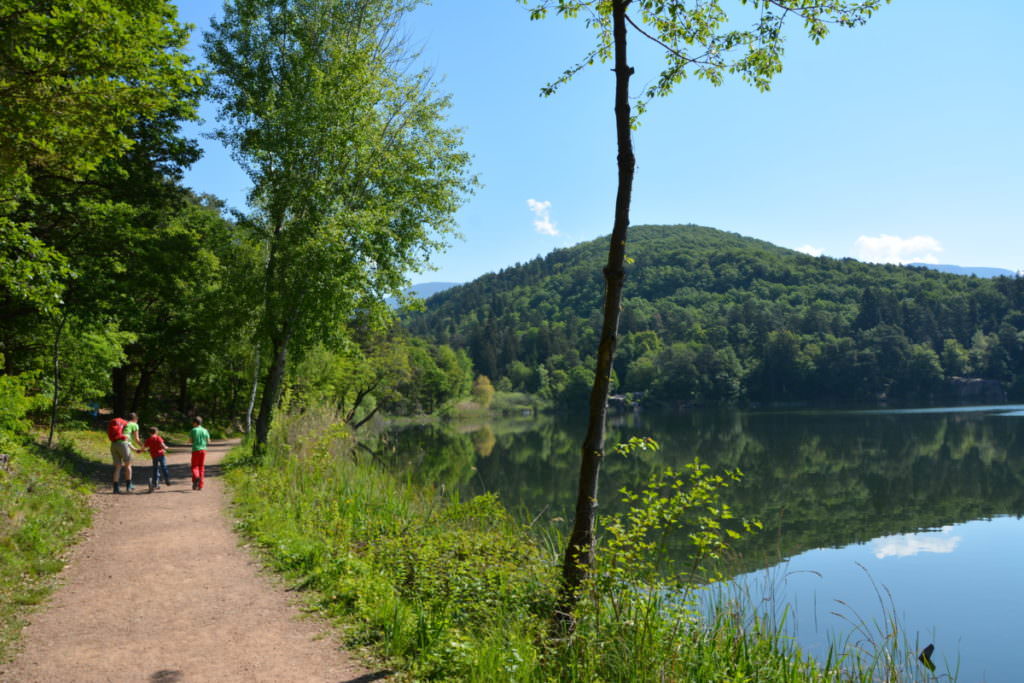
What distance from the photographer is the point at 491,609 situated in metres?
5.90

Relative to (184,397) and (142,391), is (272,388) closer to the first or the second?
(142,391)

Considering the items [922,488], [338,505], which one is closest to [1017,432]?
[922,488]

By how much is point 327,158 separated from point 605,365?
12926mm

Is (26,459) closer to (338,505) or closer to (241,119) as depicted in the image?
(338,505)

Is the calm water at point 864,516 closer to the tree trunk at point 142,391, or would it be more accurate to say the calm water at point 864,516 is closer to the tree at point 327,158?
the tree at point 327,158

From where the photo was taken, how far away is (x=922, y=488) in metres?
25.1

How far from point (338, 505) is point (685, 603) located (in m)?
6.85

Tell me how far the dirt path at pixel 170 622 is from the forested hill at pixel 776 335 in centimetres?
9686

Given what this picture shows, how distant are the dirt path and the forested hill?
96.9 metres

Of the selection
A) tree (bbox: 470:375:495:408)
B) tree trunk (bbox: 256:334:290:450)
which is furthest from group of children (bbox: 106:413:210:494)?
tree (bbox: 470:375:495:408)

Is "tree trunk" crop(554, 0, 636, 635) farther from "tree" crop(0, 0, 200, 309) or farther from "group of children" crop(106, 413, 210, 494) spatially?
"group of children" crop(106, 413, 210, 494)

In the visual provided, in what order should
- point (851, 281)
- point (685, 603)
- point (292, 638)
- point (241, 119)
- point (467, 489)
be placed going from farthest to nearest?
point (851, 281)
point (467, 489)
point (241, 119)
point (292, 638)
point (685, 603)

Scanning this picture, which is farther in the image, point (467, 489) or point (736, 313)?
point (736, 313)

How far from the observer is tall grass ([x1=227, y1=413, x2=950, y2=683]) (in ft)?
15.9
